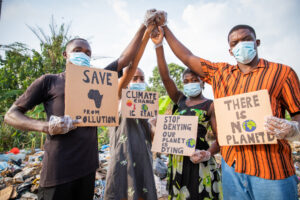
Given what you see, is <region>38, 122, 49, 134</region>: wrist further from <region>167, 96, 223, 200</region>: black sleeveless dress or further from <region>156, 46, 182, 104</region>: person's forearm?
<region>156, 46, 182, 104</region>: person's forearm

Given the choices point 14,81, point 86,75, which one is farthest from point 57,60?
point 86,75

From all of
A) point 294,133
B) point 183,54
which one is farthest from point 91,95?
point 294,133

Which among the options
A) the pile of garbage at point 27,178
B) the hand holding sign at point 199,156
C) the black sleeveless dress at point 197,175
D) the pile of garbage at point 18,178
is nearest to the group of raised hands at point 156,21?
the black sleeveless dress at point 197,175

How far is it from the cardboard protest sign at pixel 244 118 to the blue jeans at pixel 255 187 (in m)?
0.29

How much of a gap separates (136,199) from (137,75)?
1682 millimetres

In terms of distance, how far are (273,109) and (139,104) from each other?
1423 millimetres

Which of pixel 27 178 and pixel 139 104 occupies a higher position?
pixel 139 104

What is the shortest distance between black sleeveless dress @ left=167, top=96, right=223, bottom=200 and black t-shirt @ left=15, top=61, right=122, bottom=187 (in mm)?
1014

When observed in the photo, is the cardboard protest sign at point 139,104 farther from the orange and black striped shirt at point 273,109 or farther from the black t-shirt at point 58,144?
the orange and black striped shirt at point 273,109

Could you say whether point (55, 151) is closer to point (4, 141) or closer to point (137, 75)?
point (137, 75)

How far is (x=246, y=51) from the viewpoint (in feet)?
5.28

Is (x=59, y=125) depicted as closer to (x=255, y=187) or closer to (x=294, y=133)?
(x=255, y=187)

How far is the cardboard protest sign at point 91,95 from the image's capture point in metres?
1.60

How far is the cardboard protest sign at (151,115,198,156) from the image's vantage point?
6.57ft
